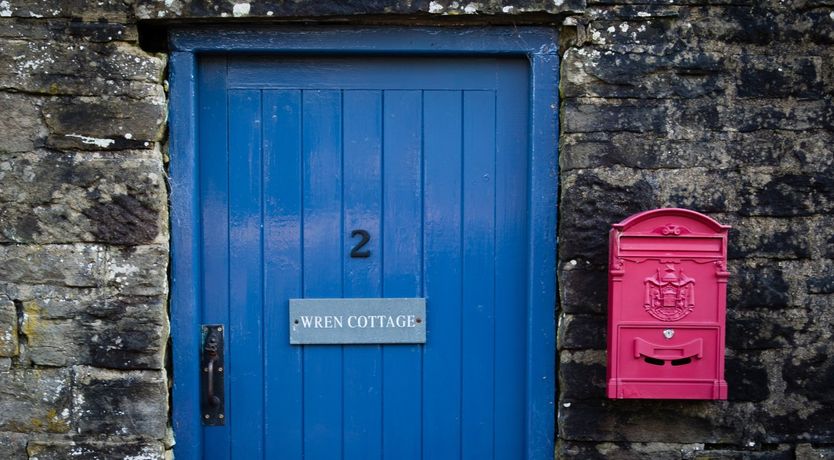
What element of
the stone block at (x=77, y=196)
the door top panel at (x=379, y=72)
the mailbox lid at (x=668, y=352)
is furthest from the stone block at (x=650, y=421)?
the stone block at (x=77, y=196)

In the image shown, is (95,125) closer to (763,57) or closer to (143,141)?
(143,141)

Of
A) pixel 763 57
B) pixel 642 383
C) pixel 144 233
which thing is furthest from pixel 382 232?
pixel 763 57

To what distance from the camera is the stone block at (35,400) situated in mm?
2529

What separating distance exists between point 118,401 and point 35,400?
0.98 ft

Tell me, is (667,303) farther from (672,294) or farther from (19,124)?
(19,124)

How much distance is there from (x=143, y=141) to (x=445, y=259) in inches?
47.9

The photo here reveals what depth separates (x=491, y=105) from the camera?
2.73 meters

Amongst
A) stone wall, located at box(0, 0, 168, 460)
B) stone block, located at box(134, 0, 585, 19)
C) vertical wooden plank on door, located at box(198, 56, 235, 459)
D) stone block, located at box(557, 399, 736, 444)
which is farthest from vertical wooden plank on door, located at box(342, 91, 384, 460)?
stone block, located at box(557, 399, 736, 444)

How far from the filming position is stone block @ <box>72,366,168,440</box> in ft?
8.33

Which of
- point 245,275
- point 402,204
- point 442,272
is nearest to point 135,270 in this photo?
point 245,275

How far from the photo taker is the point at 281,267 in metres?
2.74

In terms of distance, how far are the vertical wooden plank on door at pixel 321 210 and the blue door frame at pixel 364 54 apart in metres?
0.24

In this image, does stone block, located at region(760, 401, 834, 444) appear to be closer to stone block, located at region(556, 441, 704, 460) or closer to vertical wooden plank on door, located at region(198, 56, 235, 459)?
stone block, located at region(556, 441, 704, 460)

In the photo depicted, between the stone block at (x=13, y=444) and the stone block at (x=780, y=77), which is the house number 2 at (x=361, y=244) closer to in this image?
the stone block at (x=13, y=444)
